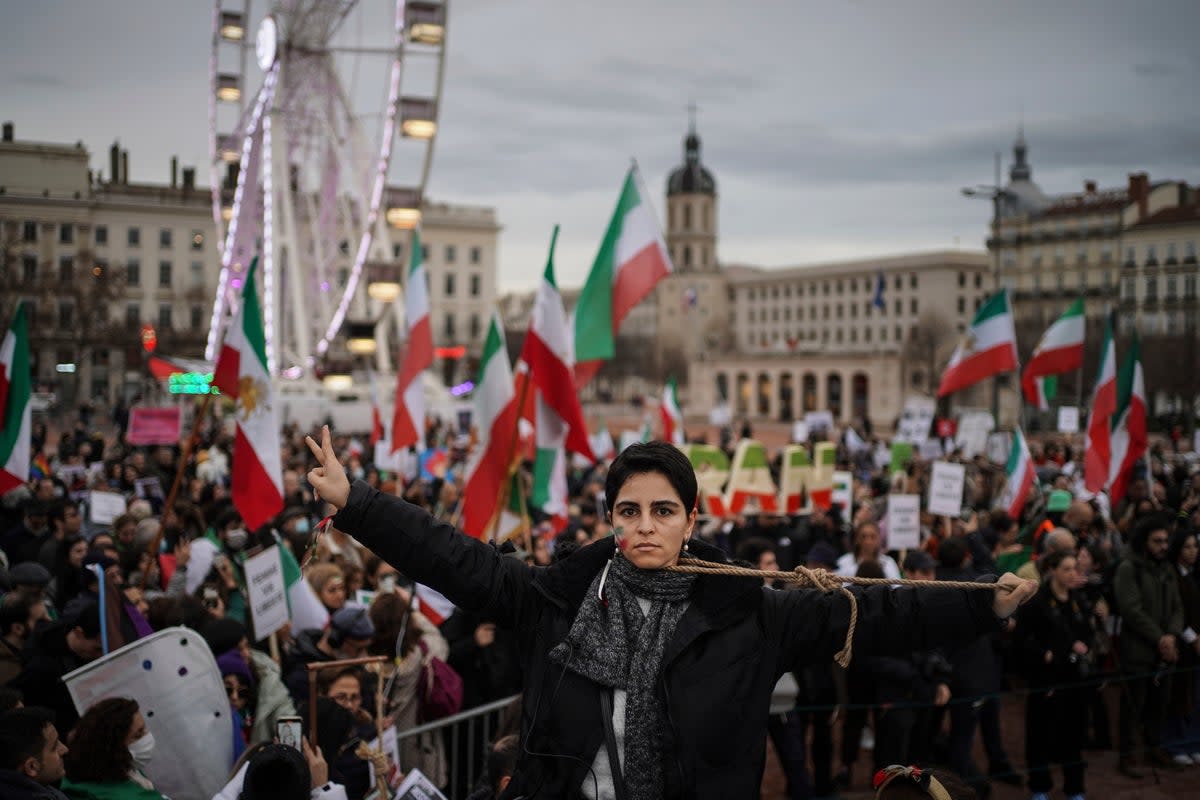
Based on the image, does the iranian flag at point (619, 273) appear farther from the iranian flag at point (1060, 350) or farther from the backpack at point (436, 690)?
the iranian flag at point (1060, 350)

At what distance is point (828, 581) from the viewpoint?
285 centimetres

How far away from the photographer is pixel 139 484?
491 inches

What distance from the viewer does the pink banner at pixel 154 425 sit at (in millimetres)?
14367

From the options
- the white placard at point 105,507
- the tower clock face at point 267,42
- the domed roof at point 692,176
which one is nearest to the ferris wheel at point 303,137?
the tower clock face at point 267,42

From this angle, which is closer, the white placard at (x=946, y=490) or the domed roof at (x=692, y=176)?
the white placard at (x=946, y=490)

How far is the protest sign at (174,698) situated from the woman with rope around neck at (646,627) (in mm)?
1958

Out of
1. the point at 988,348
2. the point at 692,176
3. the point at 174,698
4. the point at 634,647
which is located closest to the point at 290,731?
the point at 174,698

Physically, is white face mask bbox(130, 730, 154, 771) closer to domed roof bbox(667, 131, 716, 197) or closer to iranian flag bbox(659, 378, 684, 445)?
iranian flag bbox(659, 378, 684, 445)

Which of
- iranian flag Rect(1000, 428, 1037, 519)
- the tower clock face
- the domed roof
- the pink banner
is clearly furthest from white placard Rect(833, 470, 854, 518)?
the domed roof

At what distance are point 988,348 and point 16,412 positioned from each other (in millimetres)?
9847

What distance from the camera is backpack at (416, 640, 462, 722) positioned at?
5.72 meters

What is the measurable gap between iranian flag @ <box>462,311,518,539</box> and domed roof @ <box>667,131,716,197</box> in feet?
428

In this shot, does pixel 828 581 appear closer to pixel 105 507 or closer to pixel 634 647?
pixel 634 647

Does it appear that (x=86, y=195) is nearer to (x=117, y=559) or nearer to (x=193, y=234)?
(x=117, y=559)
